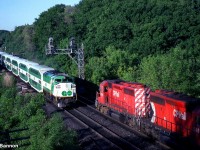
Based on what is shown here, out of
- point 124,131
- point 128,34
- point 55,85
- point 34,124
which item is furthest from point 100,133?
point 128,34

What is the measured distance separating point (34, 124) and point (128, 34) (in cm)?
3439

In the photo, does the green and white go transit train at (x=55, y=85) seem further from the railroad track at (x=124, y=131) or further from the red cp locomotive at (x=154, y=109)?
the red cp locomotive at (x=154, y=109)

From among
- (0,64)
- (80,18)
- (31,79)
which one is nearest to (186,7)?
(80,18)

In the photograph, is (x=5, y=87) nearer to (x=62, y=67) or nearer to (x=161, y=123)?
(x=62, y=67)

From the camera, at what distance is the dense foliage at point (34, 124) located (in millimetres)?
15549

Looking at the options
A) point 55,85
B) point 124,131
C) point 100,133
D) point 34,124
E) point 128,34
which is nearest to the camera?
point 34,124

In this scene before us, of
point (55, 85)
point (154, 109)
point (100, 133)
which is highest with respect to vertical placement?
point (55, 85)

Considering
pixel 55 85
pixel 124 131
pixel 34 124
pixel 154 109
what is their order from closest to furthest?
pixel 34 124 < pixel 154 109 < pixel 124 131 < pixel 55 85

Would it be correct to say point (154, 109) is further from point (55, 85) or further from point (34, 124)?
point (55, 85)

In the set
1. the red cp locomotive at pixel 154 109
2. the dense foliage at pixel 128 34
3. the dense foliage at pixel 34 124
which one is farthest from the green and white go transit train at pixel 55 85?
the dense foliage at pixel 128 34

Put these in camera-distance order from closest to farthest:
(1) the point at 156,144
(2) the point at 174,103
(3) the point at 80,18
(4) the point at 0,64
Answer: (2) the point at 174,103 → (1) the point at 156,144 → (3) the point at 80,18 → (4) the point at 0,64

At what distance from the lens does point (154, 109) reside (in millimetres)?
22422

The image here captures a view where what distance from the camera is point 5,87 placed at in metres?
40.6

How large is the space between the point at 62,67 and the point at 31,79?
11555 mm
